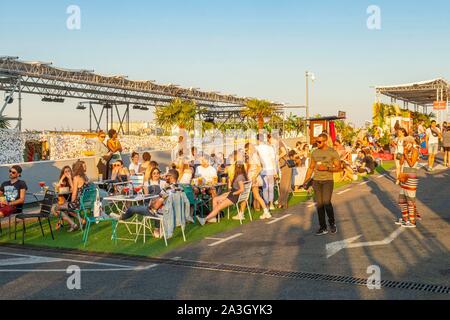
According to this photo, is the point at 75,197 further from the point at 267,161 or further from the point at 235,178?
the point at 267,161

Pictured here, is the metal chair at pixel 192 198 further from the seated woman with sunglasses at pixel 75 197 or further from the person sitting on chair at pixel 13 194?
the person sitting on chair at pixel 13 194

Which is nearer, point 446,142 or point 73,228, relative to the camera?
point 73,228

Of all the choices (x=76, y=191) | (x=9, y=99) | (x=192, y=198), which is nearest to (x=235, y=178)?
(x=192, y=198)

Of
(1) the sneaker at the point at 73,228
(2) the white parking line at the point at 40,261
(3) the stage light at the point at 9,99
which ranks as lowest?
(2) the white parking line at the point at 40,261

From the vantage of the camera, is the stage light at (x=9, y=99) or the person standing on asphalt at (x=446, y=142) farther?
the stage light at (x=9, y=99)

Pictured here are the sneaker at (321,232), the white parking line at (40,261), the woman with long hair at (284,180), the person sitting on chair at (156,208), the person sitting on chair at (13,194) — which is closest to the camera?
the white parking line at (40,261)

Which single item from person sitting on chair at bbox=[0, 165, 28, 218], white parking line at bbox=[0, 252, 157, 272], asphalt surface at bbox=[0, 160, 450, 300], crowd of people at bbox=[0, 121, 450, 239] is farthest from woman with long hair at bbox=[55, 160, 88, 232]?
white parking line at bbox=[0, 252, 157, 272]

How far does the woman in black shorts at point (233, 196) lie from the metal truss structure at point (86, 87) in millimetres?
29670

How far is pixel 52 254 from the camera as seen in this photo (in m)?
8.88

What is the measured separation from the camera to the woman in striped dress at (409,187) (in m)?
9.78

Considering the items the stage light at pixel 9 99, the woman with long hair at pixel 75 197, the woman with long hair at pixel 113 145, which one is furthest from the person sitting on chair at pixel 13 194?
the stage light at pixel 9 99

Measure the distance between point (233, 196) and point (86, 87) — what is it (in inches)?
1574

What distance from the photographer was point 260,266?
741 cm
